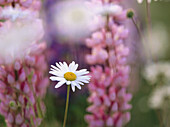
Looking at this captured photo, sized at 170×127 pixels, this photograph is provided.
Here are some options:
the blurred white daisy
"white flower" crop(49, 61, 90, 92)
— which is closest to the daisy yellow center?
"white flower" crop(49, 61, 90, 92)

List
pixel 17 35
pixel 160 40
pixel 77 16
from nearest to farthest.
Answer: pixel 17 35 < pixel 77 16 < pixel 160 40

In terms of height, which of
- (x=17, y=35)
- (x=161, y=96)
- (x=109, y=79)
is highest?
(x=17, y=35)

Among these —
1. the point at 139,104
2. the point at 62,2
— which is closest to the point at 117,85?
the point at 62,2

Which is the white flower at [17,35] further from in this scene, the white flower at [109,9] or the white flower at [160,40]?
the white flower at [160,40]

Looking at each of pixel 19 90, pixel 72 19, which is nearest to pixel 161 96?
pixel 72 19

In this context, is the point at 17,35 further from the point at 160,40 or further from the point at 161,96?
the point at 160,40

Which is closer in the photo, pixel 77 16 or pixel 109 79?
pixel 109 79

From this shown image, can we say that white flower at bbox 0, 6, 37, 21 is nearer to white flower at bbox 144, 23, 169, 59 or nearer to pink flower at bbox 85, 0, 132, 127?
pink flower at bbox 85, 0, 132, 127

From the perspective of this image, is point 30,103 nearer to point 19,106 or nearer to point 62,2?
point 19,106
